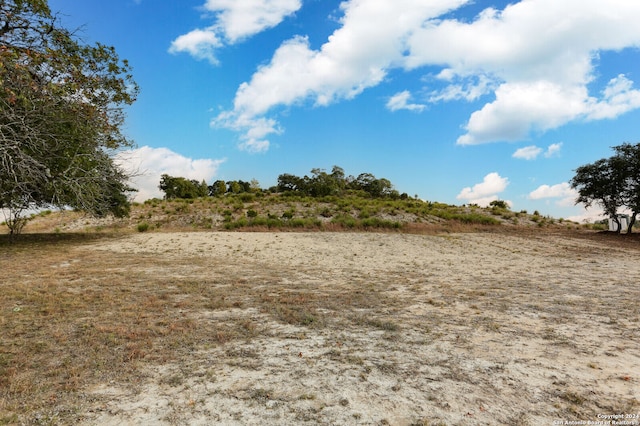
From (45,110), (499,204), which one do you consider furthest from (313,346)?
(499,204)

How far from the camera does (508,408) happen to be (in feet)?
9.73

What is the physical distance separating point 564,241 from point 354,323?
19.5 meters

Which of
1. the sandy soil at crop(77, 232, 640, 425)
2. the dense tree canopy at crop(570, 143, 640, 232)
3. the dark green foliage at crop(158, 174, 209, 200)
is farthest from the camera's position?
the dark green foliage at crop(158, 174, 209, 200)

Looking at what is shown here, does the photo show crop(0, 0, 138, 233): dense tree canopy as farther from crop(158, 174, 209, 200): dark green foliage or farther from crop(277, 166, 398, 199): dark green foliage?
crop(158, 174, 209, 200): dark green foliage

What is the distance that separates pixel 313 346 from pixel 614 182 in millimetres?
28408

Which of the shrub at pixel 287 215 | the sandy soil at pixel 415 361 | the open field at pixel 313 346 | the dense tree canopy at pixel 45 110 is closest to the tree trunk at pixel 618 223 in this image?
the open field at pixel 313 346

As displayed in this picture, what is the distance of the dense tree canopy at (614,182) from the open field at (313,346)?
18.1 metres

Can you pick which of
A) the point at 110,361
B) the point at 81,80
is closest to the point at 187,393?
the point at 110,361

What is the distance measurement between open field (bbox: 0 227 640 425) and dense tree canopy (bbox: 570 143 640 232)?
714 inches

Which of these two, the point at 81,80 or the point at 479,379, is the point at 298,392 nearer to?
the point at 479,379

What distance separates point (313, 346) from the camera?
14.5 feet

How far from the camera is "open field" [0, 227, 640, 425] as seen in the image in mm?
2984

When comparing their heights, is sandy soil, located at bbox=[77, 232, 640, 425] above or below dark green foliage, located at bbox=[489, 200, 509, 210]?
below

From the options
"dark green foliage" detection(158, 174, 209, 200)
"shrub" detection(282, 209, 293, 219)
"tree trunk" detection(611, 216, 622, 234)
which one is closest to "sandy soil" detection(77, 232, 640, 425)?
"shrub" detection(282, 209, 293, 219)
